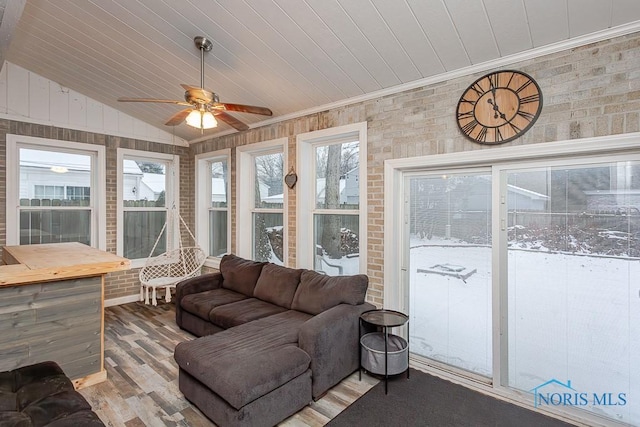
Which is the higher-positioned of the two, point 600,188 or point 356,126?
point 356,126

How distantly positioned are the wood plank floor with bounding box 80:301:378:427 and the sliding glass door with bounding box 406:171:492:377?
0.79 meters

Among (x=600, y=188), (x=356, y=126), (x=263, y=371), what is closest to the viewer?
(x=263, y=371)

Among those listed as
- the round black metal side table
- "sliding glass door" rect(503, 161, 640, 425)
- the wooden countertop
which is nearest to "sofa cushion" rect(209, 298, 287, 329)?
the round black metal side table

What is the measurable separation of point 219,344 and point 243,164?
282 cm

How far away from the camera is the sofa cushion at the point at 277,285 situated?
3.39 meters

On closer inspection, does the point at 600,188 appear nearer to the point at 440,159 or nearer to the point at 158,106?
the point at 440,159

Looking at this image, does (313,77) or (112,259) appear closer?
(112,259)

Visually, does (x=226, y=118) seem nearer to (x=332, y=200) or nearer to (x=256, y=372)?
(x=332, y=200)

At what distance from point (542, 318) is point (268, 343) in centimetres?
213

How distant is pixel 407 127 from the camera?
2979 mm

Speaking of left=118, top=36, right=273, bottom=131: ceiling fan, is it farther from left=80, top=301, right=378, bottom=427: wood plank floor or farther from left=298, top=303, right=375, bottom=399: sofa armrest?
left=80, top=301, right=378, bottom=427: wood plank floor

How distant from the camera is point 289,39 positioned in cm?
259

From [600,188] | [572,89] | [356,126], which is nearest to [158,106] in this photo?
[356,126]

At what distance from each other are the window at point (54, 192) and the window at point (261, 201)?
6.74 ft
